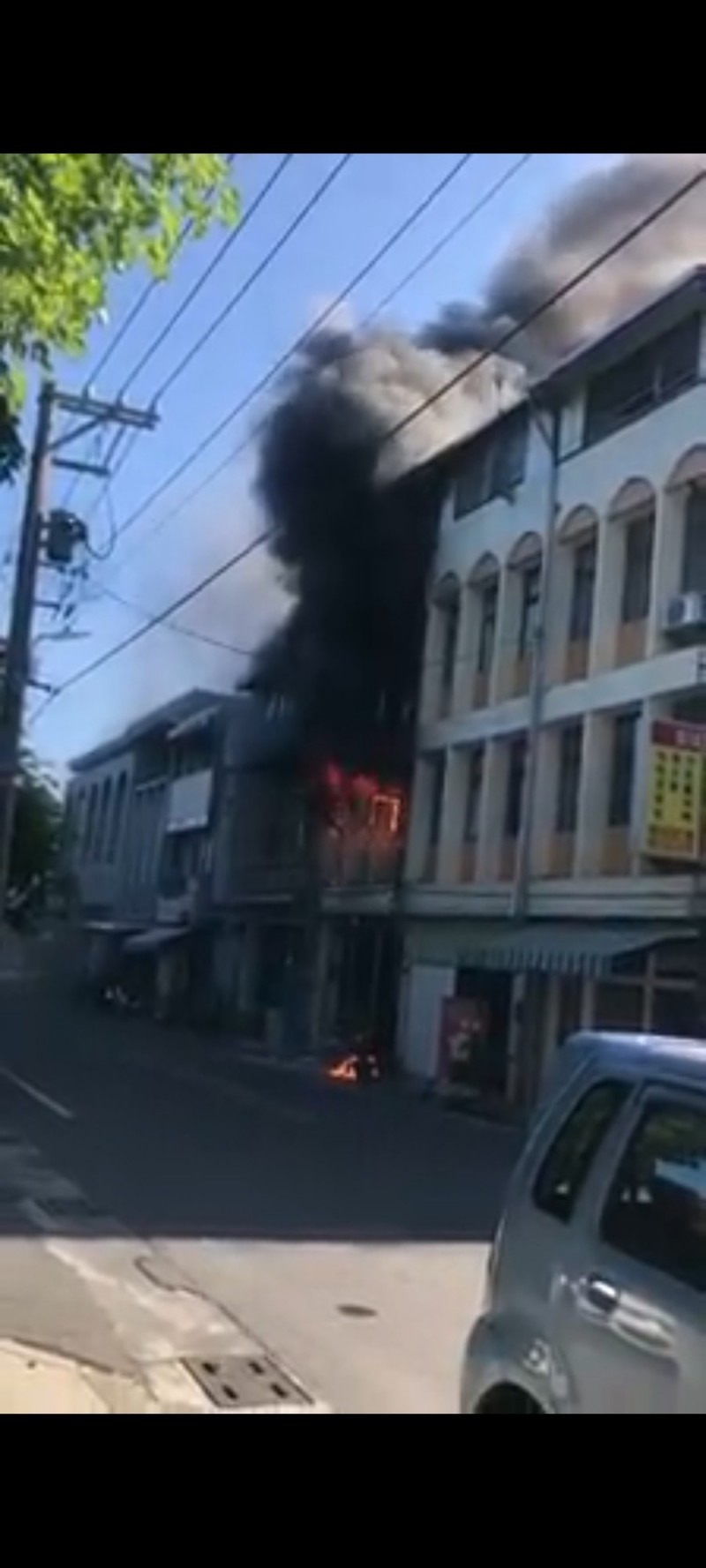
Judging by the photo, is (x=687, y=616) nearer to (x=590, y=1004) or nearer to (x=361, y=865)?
(x=590, y=1004)

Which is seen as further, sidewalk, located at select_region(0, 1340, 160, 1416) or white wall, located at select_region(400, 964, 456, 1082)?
white wall, located at select_region(400, 964, 456, 1082)

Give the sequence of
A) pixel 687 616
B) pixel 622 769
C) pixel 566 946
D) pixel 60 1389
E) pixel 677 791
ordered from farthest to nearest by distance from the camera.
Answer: pixel 622 769
pixel 566 946
pixel 687 616
pixel 677 791
pixel 60 1389

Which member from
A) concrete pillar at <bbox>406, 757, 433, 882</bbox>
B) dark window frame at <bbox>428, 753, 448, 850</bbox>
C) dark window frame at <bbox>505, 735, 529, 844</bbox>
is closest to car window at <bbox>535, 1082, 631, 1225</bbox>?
dark window frame at <bbox>505, 735, 529, 844</bbox>

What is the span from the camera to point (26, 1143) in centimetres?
1633

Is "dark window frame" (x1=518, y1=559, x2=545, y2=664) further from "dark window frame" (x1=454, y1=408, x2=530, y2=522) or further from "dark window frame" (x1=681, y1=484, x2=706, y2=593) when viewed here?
"dark window frame" (x1=681, y1=484, x2=706, y2=593)

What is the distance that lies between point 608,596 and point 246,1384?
2125cm

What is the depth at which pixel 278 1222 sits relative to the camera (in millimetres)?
12352

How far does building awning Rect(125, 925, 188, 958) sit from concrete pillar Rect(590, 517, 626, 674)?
88.0ft

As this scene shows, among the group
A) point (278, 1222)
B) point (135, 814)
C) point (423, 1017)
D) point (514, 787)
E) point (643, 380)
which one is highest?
point (643, 380)

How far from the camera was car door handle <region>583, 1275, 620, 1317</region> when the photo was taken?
393 cm

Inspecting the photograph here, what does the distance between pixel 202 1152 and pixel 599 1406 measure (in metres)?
12.9

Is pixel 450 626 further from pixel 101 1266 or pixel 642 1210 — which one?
pixel 642 1210

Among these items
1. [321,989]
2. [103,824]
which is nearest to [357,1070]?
[321,989]
